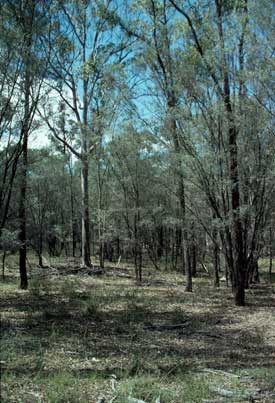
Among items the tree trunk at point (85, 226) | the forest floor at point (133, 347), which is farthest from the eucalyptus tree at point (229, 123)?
the tree trunk at point (85, 226)

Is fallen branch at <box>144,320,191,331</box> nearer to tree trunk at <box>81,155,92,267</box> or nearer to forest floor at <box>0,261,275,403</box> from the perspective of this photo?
forest floor at <box>0,261,275,403</box>

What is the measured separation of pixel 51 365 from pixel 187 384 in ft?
5.22

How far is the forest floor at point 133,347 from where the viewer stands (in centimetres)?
376

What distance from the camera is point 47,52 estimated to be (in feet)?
31.1

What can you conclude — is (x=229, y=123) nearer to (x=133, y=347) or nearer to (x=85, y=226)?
(x=133, y=347)

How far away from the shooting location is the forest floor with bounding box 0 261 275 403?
3.76m

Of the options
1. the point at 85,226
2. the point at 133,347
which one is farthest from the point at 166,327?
the point at 85,226

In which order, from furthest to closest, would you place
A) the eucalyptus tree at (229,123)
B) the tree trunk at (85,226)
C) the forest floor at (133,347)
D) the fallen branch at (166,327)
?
1. the tree trunk at (85,226)
2. the eucalyptus tree at (229,123)
3. the fallen branch at (166,327)
4. the forest floor at (133,347)

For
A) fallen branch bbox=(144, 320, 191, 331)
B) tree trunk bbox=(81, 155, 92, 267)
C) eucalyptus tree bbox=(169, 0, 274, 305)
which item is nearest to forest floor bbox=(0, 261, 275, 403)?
fallen branch bbox=(144, 320, 191, 331)

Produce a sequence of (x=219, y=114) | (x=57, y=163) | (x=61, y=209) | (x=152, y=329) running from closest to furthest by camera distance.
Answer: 1. (x=152, y=329)
2. (x=219, y=114)
3. (x=57, y=163)
4. (x=61, y=209)

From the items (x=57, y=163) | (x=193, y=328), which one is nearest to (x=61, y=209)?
(x=57, y=163)

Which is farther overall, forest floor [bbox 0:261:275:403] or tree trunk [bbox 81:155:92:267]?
tree trunk [bbox 81:155:92:267]

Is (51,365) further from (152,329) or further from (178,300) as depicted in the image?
(178,300)

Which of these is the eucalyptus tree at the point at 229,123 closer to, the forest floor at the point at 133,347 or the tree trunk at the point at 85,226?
the forest floor at the point at 133,347
